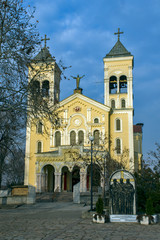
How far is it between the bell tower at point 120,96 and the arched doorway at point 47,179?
884 cm

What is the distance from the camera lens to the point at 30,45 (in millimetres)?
14188

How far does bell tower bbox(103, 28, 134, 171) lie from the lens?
38625 millimetres

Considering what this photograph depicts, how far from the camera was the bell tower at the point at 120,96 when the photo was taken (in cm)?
3862

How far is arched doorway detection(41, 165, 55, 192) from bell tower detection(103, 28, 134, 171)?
8.84m

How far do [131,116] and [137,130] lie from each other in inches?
→ 844

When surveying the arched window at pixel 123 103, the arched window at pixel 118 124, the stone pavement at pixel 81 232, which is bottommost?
the stone pavement at pixel 81 232

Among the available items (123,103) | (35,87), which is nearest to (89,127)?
(123,103)

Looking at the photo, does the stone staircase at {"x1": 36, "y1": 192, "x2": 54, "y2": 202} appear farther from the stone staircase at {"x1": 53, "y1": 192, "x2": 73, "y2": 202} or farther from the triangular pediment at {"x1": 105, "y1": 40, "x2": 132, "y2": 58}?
the triangular pediment at {"x1": 105, "y1": 40, "x2": 132, "y2": 58}

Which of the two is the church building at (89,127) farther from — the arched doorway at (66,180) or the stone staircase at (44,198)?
the stone staircase at (44,198)

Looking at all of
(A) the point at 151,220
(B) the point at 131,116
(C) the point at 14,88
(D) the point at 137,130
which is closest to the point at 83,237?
(A) the point at 151,220

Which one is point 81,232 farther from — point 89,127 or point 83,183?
point 89,127

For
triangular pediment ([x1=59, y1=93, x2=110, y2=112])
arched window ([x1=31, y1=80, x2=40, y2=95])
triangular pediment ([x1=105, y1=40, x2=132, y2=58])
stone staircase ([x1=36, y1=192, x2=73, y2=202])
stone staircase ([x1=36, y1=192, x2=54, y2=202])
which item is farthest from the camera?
triangular pediment ([x1=105, y1=40, x2=132, y2=58])

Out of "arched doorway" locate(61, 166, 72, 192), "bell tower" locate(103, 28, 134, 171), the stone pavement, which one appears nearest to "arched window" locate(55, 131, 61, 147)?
"arched doorway" locate(61, 166, 72, 192)

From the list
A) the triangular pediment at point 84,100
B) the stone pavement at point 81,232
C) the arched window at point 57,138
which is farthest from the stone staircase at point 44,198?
the stone pavement at point 81,232
